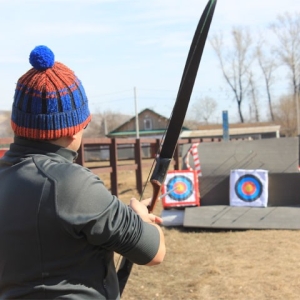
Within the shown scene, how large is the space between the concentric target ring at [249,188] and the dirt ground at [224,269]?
82 centimetres

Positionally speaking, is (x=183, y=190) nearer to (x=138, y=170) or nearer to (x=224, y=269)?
(x=224, y=269)

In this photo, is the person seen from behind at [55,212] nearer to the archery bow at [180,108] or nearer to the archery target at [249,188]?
the archery bow at [180,108]

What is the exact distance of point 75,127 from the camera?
1.60 metres

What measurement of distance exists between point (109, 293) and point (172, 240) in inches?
200

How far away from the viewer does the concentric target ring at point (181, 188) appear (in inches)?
303

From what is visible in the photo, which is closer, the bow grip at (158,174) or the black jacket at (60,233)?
the black jacket at (60,233)

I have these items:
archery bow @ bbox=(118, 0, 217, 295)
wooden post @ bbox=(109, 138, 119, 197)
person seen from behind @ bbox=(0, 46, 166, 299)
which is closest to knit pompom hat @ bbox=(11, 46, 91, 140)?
person seen from behind @ bbox=(0, 46, 166, 299)

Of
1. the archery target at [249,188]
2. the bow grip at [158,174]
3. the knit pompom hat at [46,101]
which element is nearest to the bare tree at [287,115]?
the archery target at [249,188]

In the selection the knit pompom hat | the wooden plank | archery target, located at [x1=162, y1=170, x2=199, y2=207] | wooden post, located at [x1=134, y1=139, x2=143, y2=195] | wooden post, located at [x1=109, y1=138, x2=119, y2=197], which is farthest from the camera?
wooden post, located at [x1=134, y1=139, x2=143, y2=195]

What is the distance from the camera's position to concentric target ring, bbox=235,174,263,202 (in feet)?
24.5

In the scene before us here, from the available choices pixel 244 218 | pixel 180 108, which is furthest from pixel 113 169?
pixel 180 108

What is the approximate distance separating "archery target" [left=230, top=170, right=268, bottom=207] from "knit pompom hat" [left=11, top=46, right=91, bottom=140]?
20.1 ft

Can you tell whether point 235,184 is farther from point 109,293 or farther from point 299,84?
point 299,84

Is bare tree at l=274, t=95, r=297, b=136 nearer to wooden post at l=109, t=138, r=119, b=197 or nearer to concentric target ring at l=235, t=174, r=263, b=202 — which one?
wooden post at l=109, t=138, r=119, b=197
